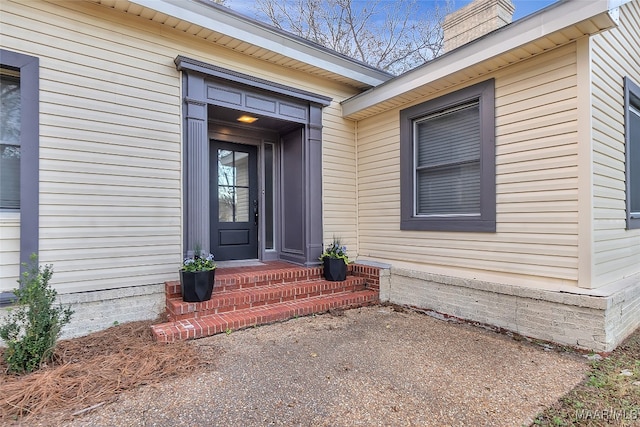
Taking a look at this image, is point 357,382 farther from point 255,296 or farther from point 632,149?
point 632,149

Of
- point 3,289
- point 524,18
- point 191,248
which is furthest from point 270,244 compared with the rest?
point 524,18

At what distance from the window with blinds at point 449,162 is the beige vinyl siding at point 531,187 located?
336 millimetres

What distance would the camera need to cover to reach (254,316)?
11.7ft

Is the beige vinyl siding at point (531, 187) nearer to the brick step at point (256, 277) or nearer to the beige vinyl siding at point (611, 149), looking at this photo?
the beige vinyl siding at point (611, 149)

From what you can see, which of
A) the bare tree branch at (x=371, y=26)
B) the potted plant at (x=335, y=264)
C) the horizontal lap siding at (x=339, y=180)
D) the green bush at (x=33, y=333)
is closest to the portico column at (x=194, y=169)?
the green bush at (x=33, y=333)

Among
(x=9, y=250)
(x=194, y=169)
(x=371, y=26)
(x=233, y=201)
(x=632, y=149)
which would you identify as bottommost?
(x=9, y=250)

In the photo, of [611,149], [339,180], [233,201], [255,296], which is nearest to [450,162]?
[611,149]

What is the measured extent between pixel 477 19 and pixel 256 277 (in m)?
5.45

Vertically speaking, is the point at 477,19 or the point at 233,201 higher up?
the point at 477,19

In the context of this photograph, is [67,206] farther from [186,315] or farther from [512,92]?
[512,92]

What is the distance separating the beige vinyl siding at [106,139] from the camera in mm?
3223

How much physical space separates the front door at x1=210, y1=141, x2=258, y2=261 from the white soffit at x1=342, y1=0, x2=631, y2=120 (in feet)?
7.50

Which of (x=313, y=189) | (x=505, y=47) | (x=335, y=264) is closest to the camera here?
(x=505, y=47)

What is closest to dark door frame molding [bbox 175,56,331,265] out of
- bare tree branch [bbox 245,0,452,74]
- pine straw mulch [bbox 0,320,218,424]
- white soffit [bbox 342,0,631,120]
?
white soffit [bbox 342,0,631,120]
